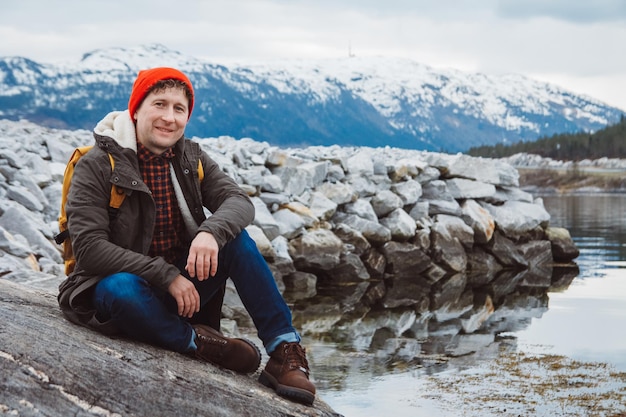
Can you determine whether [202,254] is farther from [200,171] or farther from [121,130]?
[121,130]

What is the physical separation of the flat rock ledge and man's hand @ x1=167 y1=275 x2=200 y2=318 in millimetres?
266

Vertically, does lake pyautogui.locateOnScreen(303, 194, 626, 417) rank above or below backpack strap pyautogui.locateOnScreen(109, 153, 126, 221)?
below

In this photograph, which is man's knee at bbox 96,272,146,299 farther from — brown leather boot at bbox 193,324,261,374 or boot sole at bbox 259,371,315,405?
boot sole at bbox 259,371,315,405

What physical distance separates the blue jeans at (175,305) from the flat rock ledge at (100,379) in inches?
3.8

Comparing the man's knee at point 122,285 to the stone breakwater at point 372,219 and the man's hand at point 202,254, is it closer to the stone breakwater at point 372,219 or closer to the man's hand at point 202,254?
the man's hand at point 202,254

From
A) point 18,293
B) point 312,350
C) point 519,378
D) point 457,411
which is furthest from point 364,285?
point 18,293

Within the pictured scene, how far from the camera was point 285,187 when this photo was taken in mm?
15812

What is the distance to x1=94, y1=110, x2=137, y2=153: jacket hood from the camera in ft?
13.4

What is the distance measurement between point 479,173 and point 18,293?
1482cm

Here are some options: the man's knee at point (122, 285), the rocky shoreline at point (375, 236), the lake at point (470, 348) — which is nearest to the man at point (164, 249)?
the man's knee at point (122, 285)

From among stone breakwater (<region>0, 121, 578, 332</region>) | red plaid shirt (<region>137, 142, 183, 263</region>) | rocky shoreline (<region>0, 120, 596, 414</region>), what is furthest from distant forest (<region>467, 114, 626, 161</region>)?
red plaid shirt (<region>137, 142, 183, 263</region>)

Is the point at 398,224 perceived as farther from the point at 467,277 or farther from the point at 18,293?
the point at 18,293

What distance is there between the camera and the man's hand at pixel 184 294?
3.95 meters

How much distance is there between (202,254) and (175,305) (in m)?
0.35
